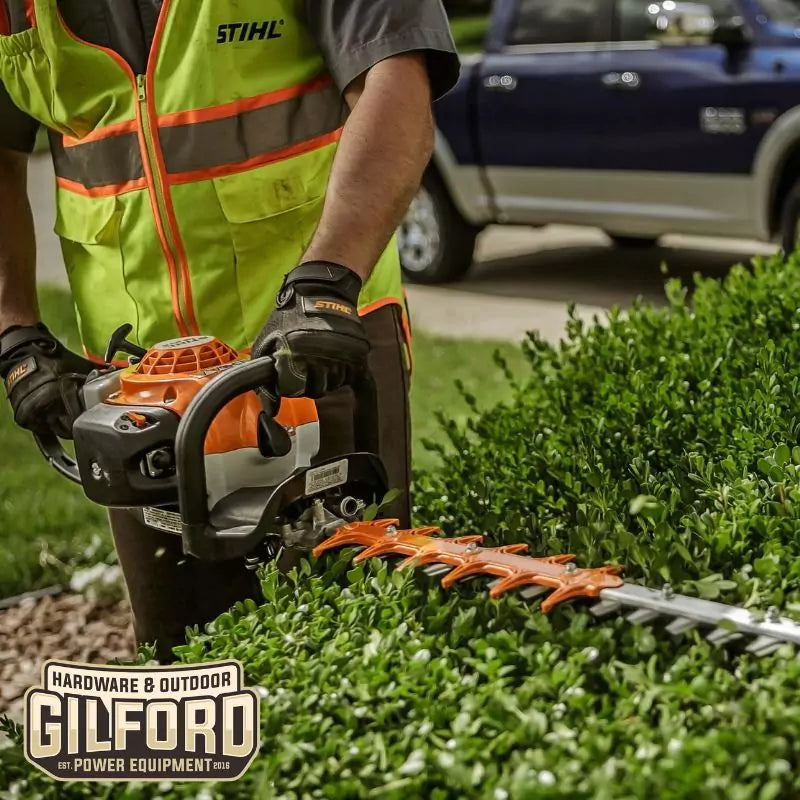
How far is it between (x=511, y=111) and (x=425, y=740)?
786cm

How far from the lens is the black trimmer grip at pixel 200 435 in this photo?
206 cm

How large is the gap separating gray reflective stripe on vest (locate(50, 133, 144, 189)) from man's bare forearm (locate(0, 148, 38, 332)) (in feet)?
0.66

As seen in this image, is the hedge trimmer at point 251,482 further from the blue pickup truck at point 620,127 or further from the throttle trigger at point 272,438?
the blue pickup truck at point 620,127

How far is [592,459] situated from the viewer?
287cm

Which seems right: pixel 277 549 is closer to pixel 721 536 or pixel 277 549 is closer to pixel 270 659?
pixel 270 659

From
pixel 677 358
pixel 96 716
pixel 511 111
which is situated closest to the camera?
pixel 96 716

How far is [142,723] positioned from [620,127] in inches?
286

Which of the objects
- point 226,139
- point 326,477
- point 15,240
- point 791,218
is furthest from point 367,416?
point 791,218

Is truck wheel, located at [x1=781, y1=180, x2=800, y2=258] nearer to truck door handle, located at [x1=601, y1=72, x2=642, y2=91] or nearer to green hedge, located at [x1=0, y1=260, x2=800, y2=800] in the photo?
truck door handle, located at [x1=601, y1=72, x2=642, y2=91]

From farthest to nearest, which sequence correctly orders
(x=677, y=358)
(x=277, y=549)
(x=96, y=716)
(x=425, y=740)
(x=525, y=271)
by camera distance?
(x=525, y=271), (x=677, y=358), (x=277, y=549), (x=96, y=716), (x=425, y=740)

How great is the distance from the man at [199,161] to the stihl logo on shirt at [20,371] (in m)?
0.01

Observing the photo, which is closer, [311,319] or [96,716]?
[96,716]

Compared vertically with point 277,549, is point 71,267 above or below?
above

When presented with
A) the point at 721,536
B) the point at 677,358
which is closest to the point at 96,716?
the point at 721,536
